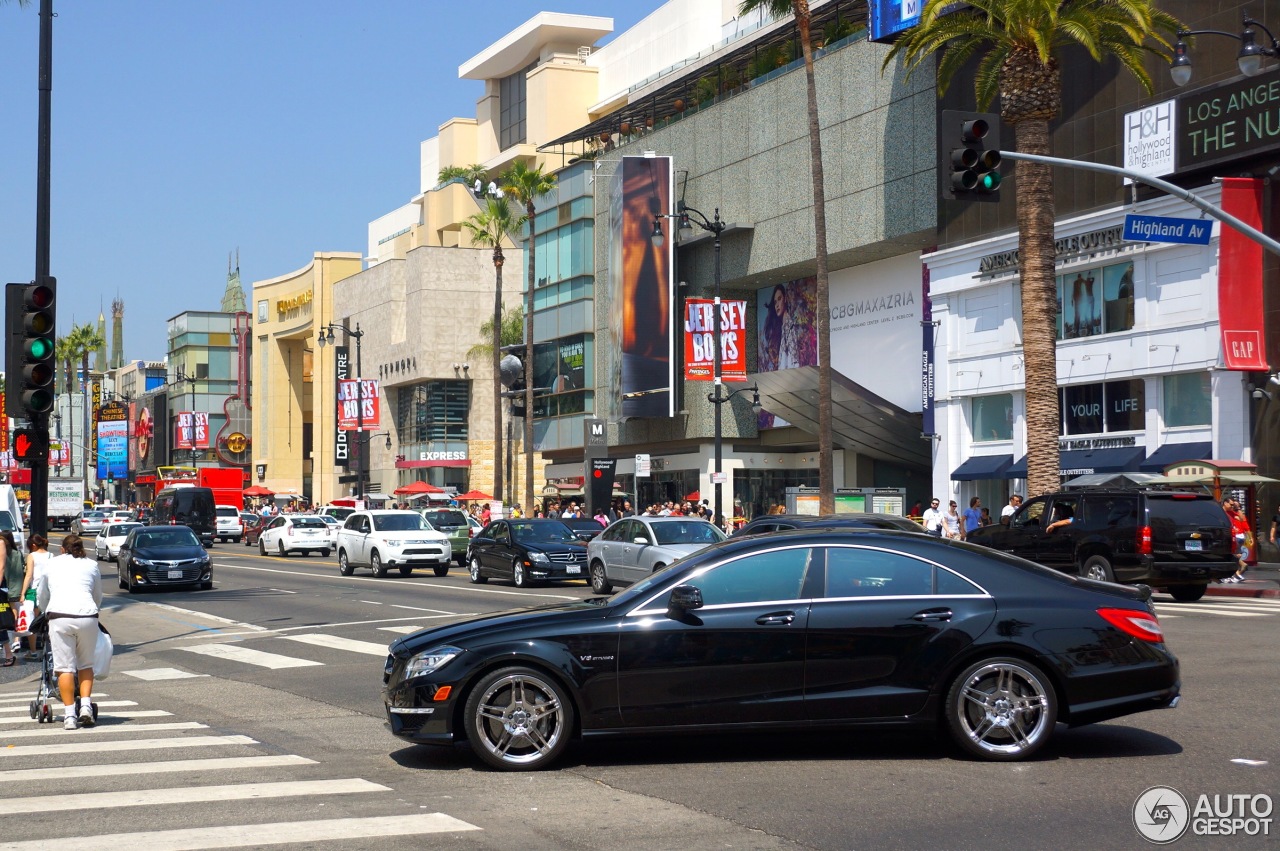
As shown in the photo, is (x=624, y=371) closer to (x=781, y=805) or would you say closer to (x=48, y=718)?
(x=48, y=718)

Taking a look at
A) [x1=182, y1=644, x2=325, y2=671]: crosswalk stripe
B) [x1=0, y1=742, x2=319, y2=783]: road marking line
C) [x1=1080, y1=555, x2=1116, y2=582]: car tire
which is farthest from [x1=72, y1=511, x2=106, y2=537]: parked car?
[x1=0, y1=742, x2=319, y2=783]: road marking line

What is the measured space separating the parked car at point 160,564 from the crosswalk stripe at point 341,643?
12.5 m

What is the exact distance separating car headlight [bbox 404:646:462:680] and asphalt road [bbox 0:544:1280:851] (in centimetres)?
64

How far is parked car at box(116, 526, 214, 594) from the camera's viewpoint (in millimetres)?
31156

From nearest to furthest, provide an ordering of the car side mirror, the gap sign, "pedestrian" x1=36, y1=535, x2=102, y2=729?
the car side mirror < "pedestrian" x1=36, y1=535, x2=102, y2=729 < the gap sign

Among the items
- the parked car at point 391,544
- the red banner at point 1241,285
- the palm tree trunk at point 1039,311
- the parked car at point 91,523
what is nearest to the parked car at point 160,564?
the parked car at point 391,544

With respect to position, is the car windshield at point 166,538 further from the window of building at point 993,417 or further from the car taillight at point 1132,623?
the car taillight at point 1132,623

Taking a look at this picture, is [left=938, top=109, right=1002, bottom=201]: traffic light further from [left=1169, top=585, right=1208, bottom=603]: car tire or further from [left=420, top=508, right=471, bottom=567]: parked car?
[left=420, top=508, right=471, bottom=567]: parked car

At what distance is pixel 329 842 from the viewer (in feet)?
23.2

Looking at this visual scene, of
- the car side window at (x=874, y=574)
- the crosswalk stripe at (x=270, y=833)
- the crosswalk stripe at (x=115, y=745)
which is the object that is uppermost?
the car side window at (x=874, y=574)

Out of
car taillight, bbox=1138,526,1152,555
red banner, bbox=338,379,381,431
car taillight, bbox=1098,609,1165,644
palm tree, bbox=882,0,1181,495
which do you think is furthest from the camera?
red banner, bbox=338,379,381,431

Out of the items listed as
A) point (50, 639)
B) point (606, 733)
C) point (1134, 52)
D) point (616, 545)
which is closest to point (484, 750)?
point (606, 733)

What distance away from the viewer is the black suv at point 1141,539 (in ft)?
74.6

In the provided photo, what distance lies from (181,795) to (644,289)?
2014 inches
